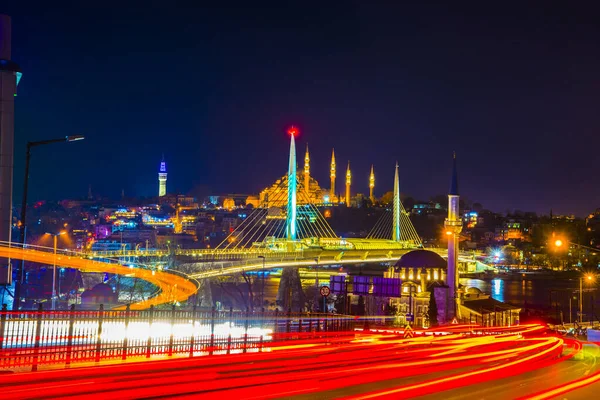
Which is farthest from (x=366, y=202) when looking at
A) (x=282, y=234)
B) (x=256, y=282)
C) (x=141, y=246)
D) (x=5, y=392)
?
(x=5, y=392)

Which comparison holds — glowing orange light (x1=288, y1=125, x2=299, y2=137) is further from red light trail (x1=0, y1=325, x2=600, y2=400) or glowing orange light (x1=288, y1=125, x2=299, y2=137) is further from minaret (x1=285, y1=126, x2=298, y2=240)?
red light trail (x1=0, y1=325, x2=600, y2=400)

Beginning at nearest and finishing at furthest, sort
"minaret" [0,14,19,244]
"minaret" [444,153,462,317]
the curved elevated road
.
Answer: "minaret" [0,14,19,244] < the curved elevated road < "minaret" [444,153,462,317]

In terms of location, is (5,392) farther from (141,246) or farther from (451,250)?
(141,246)

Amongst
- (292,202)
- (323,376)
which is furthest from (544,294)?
(323,376)

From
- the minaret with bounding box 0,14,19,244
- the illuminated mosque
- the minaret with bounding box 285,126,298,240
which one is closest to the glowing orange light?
the minaret with bounding box 285,126,298,240

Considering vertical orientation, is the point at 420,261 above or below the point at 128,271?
above

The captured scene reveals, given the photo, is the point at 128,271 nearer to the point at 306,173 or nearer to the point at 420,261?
the point at 420,261
